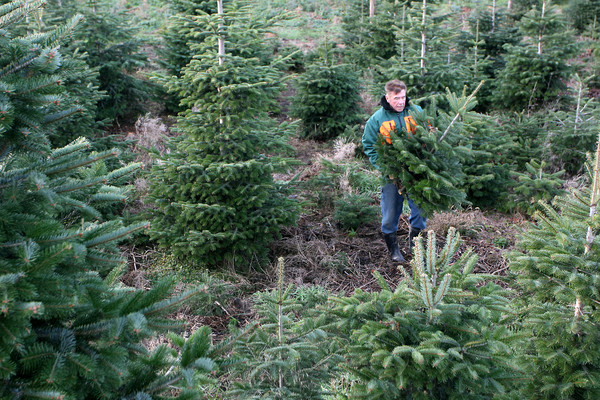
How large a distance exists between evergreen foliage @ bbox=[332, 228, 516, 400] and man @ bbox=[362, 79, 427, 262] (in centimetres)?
272

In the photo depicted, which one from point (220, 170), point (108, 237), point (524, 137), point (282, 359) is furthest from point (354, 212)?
point (108, 237)

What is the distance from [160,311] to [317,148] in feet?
27.3

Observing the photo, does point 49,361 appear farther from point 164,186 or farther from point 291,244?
point 291,244

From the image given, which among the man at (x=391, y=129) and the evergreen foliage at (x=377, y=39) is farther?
the evergreen foliage at (x=377, y=39)

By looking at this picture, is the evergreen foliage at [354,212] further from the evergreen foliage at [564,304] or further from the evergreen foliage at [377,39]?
the evergreen foliage at [377,39]

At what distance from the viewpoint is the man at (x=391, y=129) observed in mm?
5570

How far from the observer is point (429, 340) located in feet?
8.16

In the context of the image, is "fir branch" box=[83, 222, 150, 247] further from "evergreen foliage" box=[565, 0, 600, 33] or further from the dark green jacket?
"evergreen foliage" box=[565, 0, 600, 33]

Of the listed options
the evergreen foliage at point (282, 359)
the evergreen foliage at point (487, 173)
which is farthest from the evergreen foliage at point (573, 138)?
the evergreen foliage at point (282, 359)

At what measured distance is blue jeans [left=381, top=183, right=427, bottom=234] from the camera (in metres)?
5.81

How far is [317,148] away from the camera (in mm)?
10266

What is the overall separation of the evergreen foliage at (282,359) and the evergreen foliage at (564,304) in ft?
4.30

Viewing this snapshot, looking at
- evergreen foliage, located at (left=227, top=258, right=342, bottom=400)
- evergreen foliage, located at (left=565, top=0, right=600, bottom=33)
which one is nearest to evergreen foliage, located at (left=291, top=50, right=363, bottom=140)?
evergreen foliage, located at (left=227, top=258, right=342, bottom=400)

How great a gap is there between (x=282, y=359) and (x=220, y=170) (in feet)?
9.49
